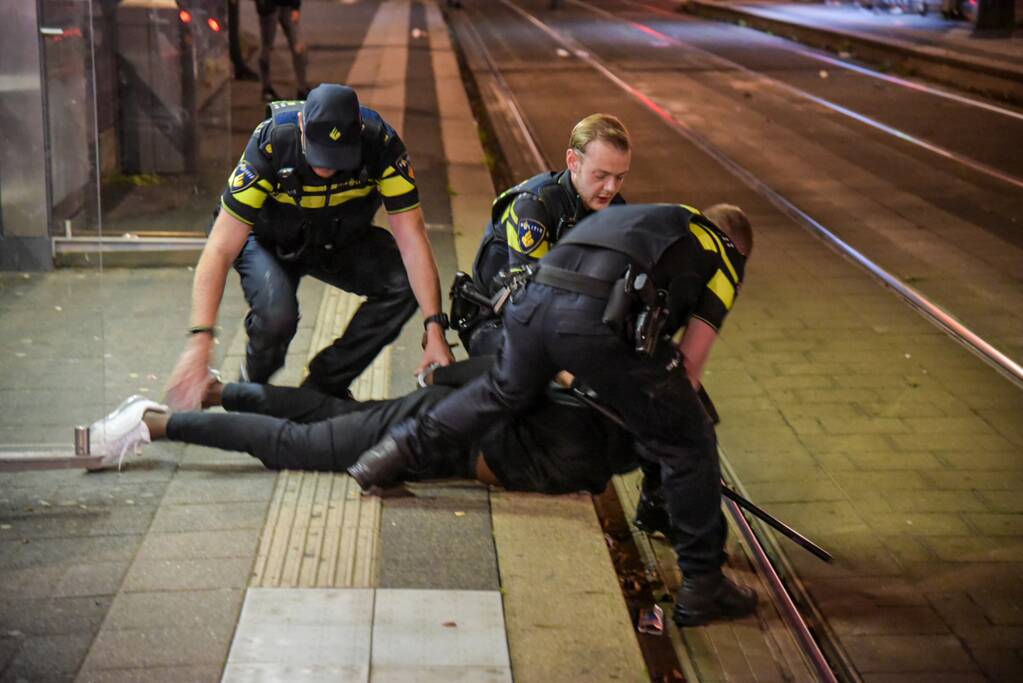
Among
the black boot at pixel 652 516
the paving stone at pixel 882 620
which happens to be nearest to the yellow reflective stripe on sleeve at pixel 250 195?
the black boot at pixel 652 516

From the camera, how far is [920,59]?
2181cm

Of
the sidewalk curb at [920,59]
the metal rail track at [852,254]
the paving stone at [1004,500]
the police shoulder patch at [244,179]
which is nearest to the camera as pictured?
the police shoulder patch at [244,179]

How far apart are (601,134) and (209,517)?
1858 millimetres

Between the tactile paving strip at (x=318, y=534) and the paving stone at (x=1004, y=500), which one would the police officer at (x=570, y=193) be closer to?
the tactile paving strip at (x=318, y=534)

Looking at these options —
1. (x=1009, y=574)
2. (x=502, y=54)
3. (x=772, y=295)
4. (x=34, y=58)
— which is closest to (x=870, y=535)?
(x=1009, y=574)

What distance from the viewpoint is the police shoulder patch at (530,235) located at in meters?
4.61

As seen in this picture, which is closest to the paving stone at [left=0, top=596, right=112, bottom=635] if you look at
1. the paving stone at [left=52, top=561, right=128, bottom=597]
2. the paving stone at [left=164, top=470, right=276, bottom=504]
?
the paving stone at [left=52, top=561, right=128, bottom=597]

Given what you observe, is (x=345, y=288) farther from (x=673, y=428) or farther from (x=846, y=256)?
(x=846, y=256)

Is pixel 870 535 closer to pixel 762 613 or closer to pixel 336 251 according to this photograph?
pixel 762 613

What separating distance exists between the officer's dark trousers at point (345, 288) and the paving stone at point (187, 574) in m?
1.18

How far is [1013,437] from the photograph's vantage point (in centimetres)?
582

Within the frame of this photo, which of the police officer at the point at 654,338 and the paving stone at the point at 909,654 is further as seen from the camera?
the paving stone at the point at 909,654

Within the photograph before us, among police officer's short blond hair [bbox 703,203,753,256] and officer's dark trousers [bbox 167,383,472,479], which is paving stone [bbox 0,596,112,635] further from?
police officer's short blond hair [bbox 703,203,753,256]

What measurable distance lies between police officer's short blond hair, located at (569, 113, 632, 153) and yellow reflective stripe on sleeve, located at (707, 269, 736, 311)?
28.4 inches
